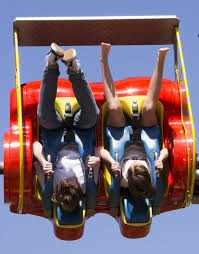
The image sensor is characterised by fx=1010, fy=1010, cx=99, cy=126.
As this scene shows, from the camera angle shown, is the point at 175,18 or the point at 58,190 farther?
→ the point at 175,18

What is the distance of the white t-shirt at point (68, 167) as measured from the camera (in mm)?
10594

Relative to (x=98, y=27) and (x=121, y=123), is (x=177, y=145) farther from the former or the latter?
(x=98, y=27)

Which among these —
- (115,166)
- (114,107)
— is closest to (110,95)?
(114,107)

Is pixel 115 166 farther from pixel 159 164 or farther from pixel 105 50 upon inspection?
pixel 105 50

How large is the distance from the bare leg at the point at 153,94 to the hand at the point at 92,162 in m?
0.76

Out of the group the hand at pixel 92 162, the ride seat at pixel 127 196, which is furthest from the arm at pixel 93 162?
the ride seat at pixel 127 196

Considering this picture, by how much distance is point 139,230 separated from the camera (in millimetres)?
10898

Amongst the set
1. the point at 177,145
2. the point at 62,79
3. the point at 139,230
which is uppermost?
the point at 62,79

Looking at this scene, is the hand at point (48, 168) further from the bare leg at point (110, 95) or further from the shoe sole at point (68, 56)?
the shoe sole at point (68, 56)

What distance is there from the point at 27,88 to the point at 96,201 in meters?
1.47

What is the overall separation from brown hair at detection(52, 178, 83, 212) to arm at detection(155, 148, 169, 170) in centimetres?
89

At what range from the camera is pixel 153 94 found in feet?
36.0

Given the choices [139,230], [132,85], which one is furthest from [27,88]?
[139,230]

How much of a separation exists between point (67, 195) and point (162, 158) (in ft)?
3.94
